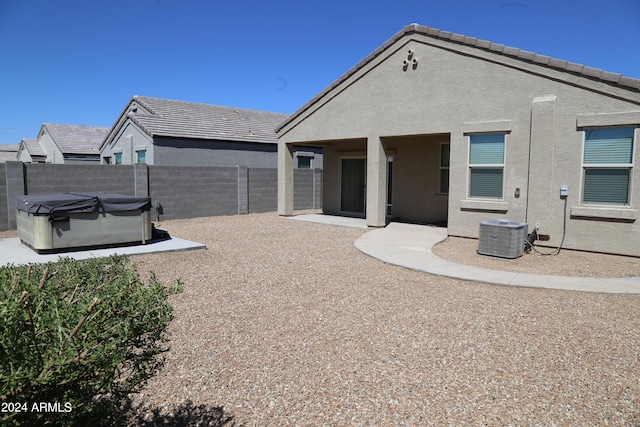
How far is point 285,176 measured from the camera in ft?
57.2

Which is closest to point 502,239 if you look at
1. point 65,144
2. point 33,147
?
point 65,144

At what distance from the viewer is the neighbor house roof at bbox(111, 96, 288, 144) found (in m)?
21.8

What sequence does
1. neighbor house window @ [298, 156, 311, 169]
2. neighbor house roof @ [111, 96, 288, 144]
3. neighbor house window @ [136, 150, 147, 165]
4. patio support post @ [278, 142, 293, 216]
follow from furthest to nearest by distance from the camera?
neighbor house window @ [298, 156, 311, 169] < neighbor house window @ [136, 150, 147, 165] < neighbor house roof @ [111, 96, 288, 144] < patio support post @ [278, 142, 293, 216]

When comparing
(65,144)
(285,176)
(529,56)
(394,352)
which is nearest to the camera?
(394,352)

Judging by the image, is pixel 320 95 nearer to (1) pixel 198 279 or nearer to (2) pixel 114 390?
(1) pixel 198 279

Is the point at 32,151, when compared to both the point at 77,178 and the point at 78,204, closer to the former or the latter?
the point at 77,178

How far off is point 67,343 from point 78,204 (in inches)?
350

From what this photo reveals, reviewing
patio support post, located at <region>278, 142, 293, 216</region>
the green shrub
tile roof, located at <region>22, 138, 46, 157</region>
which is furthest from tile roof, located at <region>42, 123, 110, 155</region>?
the green shrub

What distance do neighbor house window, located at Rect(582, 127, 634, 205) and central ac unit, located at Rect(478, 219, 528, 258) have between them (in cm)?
172

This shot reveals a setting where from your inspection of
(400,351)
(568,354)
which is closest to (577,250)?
(568,354)

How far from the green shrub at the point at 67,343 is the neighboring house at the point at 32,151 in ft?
137

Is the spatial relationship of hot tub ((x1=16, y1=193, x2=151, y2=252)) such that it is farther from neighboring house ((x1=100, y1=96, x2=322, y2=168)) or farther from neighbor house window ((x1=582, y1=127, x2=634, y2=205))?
neighboring house ((x1=100, y1=96, x2=322, y2=168))

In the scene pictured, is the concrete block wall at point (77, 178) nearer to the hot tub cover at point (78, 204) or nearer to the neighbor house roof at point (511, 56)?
the hot tub cover at point (78, 204)

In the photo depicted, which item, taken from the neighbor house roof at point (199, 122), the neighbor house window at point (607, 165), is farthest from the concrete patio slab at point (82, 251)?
the neighbor house roof at point (199, 122)
